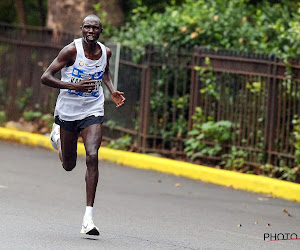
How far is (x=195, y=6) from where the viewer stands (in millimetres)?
14258

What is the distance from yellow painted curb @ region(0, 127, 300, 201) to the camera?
10.9m

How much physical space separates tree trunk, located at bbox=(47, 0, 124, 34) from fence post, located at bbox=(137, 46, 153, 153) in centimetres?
325

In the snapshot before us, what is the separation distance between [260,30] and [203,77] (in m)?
1.29

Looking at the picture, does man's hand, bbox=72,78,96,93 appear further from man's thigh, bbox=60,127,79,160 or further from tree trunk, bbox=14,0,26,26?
tree trunk, bbox=14,0,26,26

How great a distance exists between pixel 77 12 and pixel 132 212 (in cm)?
888

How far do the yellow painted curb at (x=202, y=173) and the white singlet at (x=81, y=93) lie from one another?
13.0 feet

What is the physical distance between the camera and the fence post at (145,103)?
44.9 feet

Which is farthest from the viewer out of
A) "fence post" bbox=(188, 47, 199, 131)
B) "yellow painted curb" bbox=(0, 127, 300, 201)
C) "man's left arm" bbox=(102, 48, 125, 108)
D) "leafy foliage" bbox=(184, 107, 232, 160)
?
"fence post" bbox=(188, 47, 199, 131)

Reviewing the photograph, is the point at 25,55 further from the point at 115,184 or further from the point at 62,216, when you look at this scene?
the point at 62,216

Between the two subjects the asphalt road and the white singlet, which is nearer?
the asphalt road

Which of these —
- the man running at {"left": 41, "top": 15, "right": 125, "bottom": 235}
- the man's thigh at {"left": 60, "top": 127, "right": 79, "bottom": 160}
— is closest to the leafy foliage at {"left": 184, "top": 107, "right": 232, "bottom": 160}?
the man's thigh at {"left": 60, "top": 127, "right": 79, "bottom": 160}

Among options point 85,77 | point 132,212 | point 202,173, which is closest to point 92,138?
point 85,77

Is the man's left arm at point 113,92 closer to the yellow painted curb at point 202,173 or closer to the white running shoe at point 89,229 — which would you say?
the white running shoe at point 89,229

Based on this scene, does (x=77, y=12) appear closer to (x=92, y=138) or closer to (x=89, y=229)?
(x=92, y=138)
